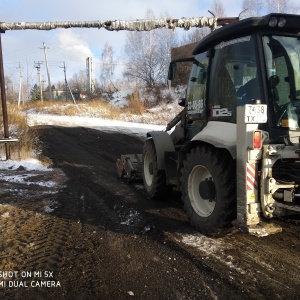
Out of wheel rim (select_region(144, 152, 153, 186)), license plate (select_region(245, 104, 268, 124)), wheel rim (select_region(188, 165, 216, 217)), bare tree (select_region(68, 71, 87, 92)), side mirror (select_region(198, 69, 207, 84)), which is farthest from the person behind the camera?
bare tree (select_region(68, 71, 87, 92))

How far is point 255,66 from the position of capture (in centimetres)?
419

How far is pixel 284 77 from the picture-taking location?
4.23m

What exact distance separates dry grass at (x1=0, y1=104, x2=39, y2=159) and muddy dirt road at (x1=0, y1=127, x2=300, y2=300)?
4.56 metres

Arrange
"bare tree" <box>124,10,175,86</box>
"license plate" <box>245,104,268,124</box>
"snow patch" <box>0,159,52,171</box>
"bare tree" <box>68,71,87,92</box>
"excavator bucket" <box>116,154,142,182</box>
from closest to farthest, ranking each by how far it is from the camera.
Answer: "license plate" <box>245,104,268,124</box>
"excavator bucket" <box>116,154,142,182</box>
"snow patch" <box>0,159,52,171</box>
"bare tree" <box>124,10,175,86</box>
"bare tree" <box>68,71,87,92</box>

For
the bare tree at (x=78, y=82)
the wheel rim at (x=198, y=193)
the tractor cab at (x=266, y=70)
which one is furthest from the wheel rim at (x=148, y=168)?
the bare tree at (x=78, y=82)

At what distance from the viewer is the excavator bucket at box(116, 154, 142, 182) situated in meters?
7.98

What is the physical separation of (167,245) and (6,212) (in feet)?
9.51

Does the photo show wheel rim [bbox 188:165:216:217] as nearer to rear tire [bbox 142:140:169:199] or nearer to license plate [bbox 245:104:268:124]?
license plate [bbox 245:104:268:124]

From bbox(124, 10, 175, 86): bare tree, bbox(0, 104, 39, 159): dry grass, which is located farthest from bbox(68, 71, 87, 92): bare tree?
bbox(0, 104, 39, 159): dry grass

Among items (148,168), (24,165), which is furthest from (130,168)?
(24,165)

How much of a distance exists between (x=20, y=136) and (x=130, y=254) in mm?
8918

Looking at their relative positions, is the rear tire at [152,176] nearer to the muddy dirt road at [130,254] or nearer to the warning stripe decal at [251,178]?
the muddy dirt road at [130,254]

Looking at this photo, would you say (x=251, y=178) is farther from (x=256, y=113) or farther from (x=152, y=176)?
(x=152, y=176)

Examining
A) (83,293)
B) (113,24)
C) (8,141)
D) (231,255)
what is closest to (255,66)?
(231,255)
